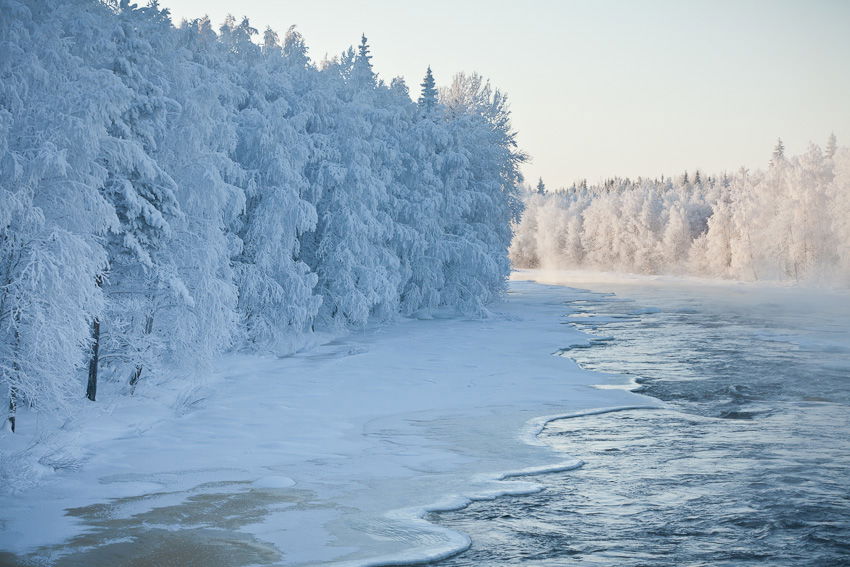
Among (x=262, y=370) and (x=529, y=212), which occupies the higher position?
(x=529, y=212)

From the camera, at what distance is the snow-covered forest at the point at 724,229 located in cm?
7475

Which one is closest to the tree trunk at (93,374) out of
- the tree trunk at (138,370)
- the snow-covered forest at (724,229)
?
the tree trunk at (138,370)

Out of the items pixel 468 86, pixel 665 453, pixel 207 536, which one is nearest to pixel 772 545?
pixel 665 453

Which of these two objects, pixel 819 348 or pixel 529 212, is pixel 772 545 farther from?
pixel 529 212

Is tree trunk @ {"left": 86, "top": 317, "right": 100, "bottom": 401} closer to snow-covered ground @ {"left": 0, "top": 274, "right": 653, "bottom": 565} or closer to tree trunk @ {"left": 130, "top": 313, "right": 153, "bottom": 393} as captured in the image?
snow-covered ground @ {"left": 0, "top": 274, "right": 653, "bottom": 565}

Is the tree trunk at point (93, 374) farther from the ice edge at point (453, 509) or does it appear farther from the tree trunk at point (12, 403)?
the ice edge at point (453, 509)

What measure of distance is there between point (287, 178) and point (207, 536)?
65.8ft

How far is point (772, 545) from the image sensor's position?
885 centimetres

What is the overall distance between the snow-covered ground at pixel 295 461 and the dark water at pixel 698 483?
2.21 ft

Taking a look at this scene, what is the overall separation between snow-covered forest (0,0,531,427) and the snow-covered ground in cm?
132

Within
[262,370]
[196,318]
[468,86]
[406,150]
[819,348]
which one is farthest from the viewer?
[468,86]

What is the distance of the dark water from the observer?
8734 millimetres

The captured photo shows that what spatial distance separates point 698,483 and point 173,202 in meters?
11.7

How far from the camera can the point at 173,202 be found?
16766 millimetres
